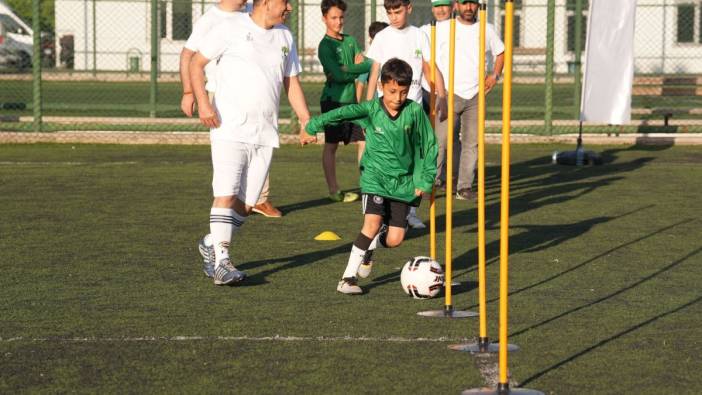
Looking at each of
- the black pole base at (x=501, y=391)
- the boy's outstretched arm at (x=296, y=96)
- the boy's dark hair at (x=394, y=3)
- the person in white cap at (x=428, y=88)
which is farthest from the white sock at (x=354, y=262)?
the boy's dark hair at (x=394, y=3)

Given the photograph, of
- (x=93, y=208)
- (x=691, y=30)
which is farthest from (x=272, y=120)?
(x=691, y=30)

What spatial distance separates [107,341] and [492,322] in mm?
2155

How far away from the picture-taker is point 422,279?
784 centimetres

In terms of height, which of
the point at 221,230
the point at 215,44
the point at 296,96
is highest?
the point at 215,44

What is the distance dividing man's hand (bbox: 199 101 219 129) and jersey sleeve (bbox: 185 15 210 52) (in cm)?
47

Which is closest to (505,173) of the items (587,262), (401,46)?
(587,262)

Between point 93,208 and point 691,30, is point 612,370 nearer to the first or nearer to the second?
point 93,208

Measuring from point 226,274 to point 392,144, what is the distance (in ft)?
4.47

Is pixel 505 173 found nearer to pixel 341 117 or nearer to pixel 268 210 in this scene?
pixel 341 117

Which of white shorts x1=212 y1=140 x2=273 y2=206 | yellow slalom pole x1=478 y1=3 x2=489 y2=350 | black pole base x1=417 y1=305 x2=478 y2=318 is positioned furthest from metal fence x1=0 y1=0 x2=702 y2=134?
yellow slalom pole x1=478 y1=3 x2=489 y2=350

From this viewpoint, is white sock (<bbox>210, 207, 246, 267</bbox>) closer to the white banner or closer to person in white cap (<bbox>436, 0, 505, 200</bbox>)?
person in white cap (<bbox>436, 0, 505, 200</bbox>)

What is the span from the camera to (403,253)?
971 centimetres

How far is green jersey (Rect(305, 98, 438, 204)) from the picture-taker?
319 inches

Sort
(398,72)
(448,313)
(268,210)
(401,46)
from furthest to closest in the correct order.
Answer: (268,210)
(401,46)
(398,72)
(448,313)
